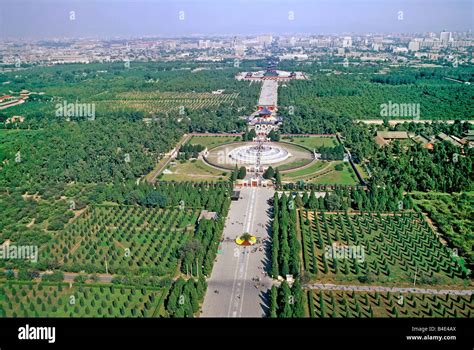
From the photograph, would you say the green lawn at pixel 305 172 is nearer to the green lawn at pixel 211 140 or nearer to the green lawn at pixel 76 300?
the green lawn at pixel 211 140

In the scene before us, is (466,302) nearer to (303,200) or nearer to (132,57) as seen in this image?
(303,200)

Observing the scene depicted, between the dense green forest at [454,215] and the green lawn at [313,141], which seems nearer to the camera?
the dense green forest at [454,215]

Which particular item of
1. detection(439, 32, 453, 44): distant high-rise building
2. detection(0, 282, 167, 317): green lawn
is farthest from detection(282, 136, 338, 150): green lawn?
detection(439, 32, 453, 44): distant high-rise building

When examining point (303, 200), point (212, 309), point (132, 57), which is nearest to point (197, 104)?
point (303, 200)

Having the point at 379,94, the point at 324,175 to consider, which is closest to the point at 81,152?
the point at 324,175

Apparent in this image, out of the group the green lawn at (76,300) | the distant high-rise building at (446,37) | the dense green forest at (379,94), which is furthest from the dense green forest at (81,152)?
the distant high-rise building at (446,37)

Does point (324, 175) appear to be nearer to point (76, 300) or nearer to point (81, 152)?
point (76, 300)
